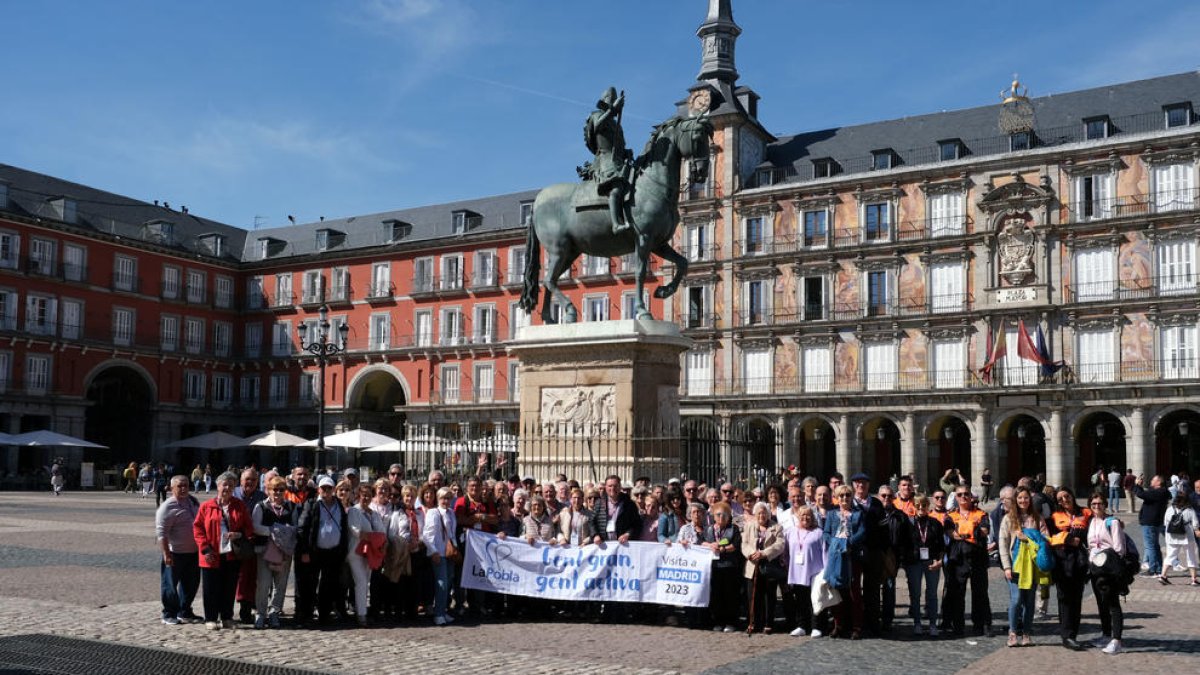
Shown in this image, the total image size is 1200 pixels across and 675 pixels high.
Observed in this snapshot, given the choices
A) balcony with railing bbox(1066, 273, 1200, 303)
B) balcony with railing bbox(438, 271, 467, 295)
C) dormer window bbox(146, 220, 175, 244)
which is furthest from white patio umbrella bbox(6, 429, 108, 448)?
balcony with railing bbox(1066, 273, 1200, 303)

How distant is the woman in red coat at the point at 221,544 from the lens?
1013 centimetres

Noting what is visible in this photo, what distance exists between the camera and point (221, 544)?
399 inches

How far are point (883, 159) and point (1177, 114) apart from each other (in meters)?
11.3

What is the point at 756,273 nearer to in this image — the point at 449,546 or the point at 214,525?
the point at 449,546

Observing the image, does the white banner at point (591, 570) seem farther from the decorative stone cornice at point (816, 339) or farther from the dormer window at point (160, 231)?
the dormer window at point (160, 231)

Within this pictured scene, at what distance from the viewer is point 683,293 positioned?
2050 inches

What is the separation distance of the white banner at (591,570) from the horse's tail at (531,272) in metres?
4.90

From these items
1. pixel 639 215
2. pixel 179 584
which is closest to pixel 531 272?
pixel 639 215

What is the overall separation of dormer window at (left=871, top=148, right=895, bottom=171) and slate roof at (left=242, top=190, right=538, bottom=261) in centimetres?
1673

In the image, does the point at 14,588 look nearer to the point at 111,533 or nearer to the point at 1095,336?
the point at 111,533

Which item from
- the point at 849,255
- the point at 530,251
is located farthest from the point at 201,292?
the point at 530,251

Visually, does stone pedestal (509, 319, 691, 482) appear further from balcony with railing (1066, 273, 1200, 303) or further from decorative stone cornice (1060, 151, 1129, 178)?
decorative stone cornice (1060, 151, 1129, 178)

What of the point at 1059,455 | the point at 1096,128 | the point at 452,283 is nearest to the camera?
the point at 1059,455

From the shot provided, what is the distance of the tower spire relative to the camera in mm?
53656
